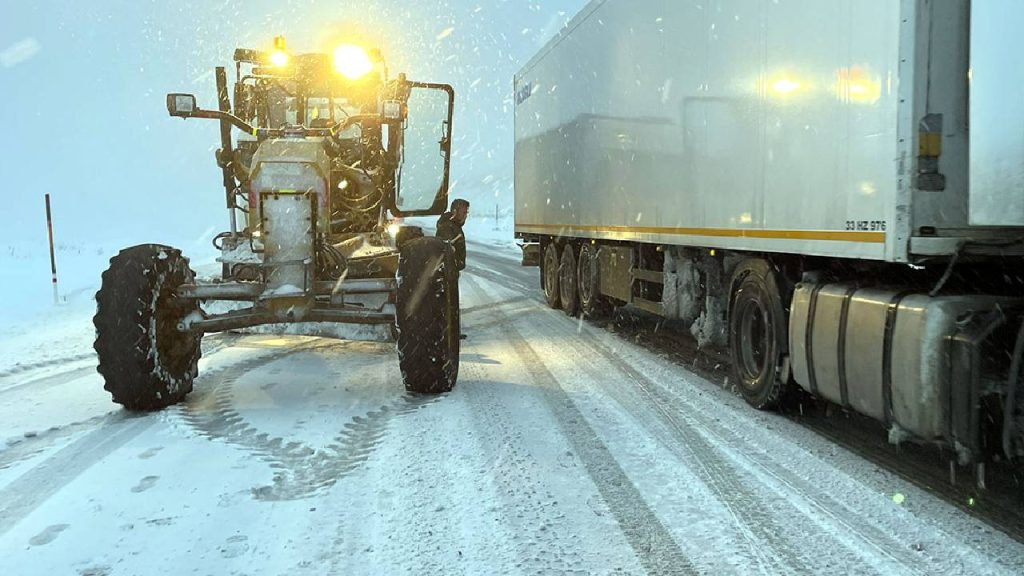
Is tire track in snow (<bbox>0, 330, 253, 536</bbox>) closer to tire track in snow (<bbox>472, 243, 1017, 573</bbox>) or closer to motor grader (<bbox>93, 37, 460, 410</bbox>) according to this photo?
motor grader (<bbox>93, 37, 460, 410</bbox>)

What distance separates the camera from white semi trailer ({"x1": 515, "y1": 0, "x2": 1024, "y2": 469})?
3.68 meters

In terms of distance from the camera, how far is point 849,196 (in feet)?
14.8

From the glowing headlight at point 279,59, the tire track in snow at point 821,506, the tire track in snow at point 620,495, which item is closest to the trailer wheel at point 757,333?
the tire track in snow at point 821,506

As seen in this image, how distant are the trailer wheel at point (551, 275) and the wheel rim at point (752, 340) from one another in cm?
694

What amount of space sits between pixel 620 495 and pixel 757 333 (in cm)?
261

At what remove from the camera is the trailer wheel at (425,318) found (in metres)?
5.98

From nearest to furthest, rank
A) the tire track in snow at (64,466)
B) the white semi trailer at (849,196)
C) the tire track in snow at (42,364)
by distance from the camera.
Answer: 1. the white semi trailer at (849,196)
2. the tire track in snow at (64,466)
3. the tire track in snow at (42,364)

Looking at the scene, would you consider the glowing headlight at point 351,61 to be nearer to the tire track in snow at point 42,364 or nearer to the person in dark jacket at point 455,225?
the person in dark jacket at point 455,225

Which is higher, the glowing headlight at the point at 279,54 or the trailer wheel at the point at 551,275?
the glowing headlight at the point at 279,54

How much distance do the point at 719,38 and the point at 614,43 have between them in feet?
10.2

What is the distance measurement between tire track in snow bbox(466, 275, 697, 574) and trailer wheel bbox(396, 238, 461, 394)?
91cm

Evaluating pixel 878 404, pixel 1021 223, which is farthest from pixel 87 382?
pixel 1021 223

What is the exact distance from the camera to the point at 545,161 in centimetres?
1319

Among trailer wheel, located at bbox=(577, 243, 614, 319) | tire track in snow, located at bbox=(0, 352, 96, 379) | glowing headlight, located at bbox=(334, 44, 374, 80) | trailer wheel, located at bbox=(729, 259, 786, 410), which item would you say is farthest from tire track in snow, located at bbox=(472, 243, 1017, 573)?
tire track in snow, located at bbox=(0, 352, 96, 379)
